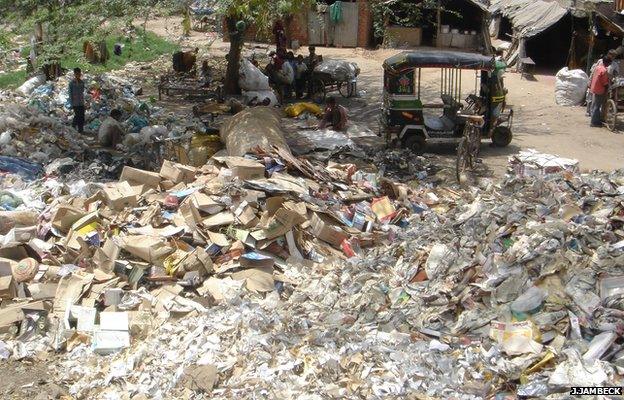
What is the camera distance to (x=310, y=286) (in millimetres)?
7441

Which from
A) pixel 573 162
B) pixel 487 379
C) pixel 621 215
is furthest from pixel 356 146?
pixel 487 379

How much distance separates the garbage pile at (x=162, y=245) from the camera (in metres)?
6.84

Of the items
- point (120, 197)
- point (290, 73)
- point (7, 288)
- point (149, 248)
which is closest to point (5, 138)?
point (120, 197)

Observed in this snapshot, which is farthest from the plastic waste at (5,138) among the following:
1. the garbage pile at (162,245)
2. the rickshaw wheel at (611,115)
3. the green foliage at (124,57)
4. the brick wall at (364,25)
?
the brick wall at (364,25)

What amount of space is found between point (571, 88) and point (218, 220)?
1098cm

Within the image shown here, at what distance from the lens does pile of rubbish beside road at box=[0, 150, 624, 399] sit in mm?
5625

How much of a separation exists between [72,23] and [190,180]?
527 cm

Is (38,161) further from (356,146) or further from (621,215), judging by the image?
(621,215)

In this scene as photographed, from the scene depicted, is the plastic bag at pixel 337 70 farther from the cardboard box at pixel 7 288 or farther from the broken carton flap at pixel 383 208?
the cardboard box at pixel 7 288

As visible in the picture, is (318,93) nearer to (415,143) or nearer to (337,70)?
(337,70)

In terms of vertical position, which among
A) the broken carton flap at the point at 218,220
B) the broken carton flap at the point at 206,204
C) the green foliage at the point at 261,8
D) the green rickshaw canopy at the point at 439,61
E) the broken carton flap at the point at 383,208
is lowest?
the broken carton flap at the point at 383,208

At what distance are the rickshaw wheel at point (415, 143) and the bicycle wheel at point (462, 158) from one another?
1.24 m

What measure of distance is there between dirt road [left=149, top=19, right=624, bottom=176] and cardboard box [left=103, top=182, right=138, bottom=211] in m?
5.49

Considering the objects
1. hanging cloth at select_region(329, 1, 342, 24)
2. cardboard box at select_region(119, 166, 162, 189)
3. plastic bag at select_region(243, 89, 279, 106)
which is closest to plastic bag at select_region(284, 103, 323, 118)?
plastic bag at select_region(243, 89, 279, 106)
